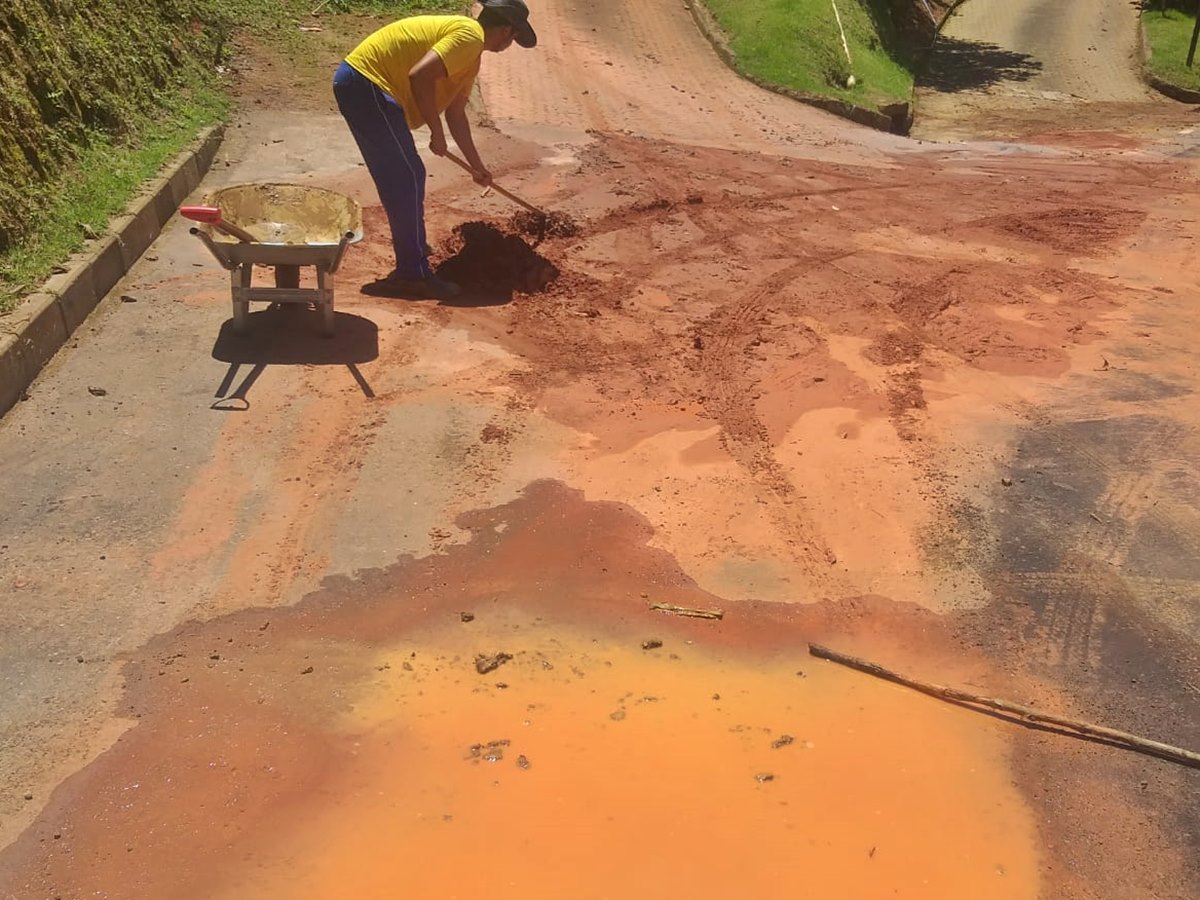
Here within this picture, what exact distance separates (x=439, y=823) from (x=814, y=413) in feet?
11.5

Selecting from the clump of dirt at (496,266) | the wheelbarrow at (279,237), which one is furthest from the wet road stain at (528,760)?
the clump of dirt at (496,266)

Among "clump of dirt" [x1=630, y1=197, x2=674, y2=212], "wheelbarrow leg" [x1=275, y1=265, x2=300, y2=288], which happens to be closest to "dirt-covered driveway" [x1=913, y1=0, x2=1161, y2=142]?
"clump of dirt" [x1=630, y1=197, x2=674, y2=212]

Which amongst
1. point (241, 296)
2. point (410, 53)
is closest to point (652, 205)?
point (410, 53)

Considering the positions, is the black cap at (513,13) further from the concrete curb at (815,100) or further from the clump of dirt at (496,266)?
the concrete curb at (815,100)

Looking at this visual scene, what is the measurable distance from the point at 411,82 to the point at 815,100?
1000cm

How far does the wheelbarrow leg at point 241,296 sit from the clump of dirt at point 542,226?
8.84 feet

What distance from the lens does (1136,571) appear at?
16.2 feet

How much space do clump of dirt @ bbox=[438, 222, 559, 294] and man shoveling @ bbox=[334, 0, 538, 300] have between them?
0.64m

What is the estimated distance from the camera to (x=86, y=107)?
8664 mm

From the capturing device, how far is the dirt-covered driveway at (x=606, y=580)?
3498mm

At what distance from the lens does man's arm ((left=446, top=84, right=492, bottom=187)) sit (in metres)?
7.12

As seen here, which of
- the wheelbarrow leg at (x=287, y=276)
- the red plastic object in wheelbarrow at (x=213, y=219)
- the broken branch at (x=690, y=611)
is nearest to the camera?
the broken branch at (x=690, y=611)

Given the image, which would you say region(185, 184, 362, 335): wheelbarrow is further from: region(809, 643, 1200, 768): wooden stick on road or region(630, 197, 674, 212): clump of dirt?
region(809, 643, 1200, 768): wooden stick on road

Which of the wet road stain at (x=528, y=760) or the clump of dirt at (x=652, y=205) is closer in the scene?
the wet road stain at (x=528, y=760)
